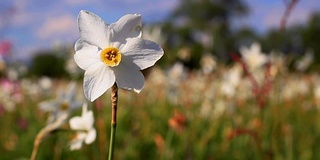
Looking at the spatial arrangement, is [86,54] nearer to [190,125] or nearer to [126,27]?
[126,27]

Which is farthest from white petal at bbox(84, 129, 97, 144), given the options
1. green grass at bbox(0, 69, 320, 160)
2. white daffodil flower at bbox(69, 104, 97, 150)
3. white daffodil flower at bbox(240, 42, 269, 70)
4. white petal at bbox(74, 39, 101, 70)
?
white daffodil flower at bbox(240, 42, 269, 70)

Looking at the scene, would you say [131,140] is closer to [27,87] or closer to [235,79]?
[235,79]

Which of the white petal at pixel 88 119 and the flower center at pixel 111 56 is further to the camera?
the white petal at pixel 88 119

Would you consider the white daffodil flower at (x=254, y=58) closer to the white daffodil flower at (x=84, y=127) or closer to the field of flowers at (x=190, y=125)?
the field of flowers at (x=190, y=125)

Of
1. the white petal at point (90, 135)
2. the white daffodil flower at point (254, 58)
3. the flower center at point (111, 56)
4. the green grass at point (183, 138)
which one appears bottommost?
the green grass at point (183, 138)

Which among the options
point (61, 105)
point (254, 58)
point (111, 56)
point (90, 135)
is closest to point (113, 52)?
point (111, 56)

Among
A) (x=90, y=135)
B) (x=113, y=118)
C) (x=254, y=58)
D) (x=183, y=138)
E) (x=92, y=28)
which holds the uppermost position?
(x=92, y=28)

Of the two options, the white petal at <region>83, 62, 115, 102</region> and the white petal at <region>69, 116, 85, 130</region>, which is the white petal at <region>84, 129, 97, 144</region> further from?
the white petal at <region>83, 62, 115, 102</region>

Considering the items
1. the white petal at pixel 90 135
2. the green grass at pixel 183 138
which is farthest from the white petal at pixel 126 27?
the green grass at pixel 183 138
